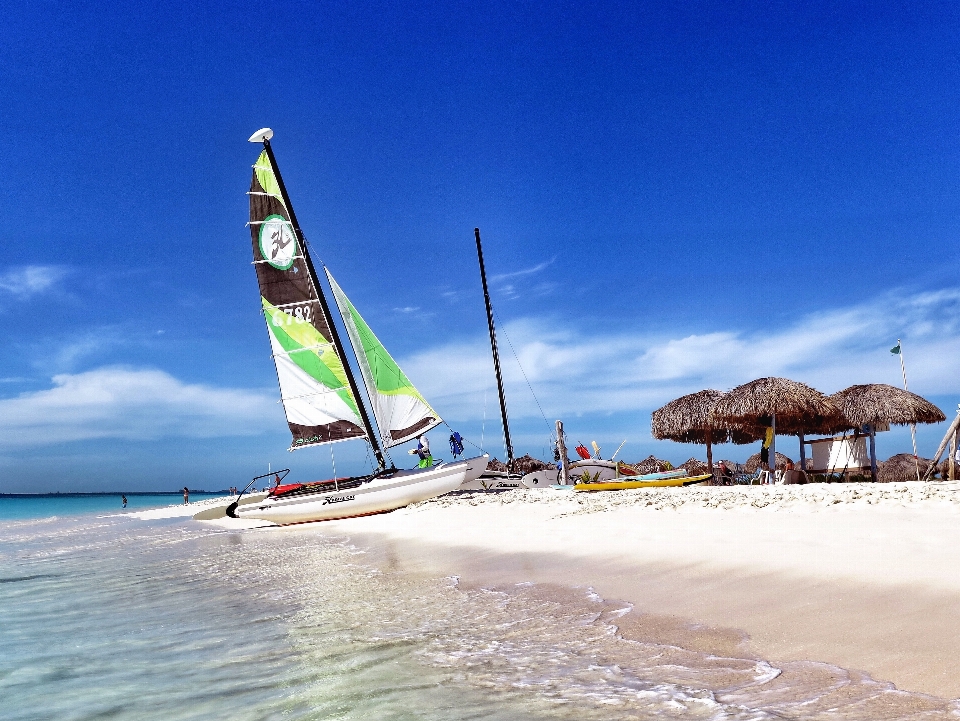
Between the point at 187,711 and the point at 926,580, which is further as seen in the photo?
the point at 926,580

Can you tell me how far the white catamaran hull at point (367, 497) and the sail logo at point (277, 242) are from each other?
8603mm

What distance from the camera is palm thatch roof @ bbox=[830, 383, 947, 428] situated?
22.1 meters

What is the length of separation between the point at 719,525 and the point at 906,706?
21.7 feet

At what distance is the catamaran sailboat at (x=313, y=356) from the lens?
22828 mm

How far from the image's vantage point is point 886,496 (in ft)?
36.1

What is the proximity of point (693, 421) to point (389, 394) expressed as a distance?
11517 mm

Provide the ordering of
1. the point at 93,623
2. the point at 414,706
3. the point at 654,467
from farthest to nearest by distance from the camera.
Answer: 1. the point at 654,467
2. the point at 93,623
3. the point at 414,706

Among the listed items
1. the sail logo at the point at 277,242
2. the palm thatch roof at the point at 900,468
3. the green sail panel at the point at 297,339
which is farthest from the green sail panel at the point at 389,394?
the palm thatch roof at the point at 900,468

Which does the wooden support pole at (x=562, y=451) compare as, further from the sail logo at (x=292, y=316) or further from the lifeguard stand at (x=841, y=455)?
the sail logo at (x=292, y=316)

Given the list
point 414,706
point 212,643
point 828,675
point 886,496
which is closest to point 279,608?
point 212,643

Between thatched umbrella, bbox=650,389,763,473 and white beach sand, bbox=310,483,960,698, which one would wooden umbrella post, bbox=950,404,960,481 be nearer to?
thatched umbrella, bbox=650,389,763,473

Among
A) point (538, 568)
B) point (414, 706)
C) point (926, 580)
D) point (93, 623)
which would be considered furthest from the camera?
point (538, 568)

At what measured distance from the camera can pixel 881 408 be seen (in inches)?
885

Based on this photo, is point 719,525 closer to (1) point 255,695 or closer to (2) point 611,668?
(2) point 611,668
